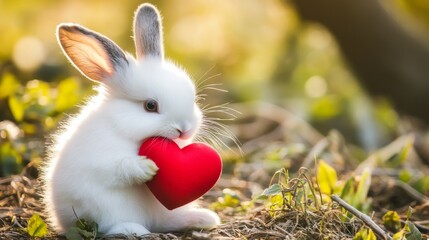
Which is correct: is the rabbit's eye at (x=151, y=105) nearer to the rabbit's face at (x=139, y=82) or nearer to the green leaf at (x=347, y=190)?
the rabbit's face at (x=139, y=82)

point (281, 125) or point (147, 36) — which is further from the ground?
point (147, 36)

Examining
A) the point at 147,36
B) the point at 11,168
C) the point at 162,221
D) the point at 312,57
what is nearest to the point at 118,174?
the point at 162,221

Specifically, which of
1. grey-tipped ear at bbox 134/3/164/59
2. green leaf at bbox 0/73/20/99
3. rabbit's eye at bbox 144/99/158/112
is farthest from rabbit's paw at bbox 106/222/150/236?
green leaf at bbox 0/73/20/99

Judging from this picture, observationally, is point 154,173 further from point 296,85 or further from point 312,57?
point 312,57

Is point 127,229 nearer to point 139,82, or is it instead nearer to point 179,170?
point 179,170

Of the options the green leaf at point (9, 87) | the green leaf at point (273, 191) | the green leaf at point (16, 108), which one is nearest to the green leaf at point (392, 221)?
the green leaf at point (273, 191)

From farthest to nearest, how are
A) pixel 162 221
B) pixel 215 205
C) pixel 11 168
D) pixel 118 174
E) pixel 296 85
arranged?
pixel 296 85, pixel 11 168, pixel 215 205, pixel 162 221, pixel 118 174

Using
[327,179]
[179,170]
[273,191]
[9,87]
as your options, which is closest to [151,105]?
[179,170]
